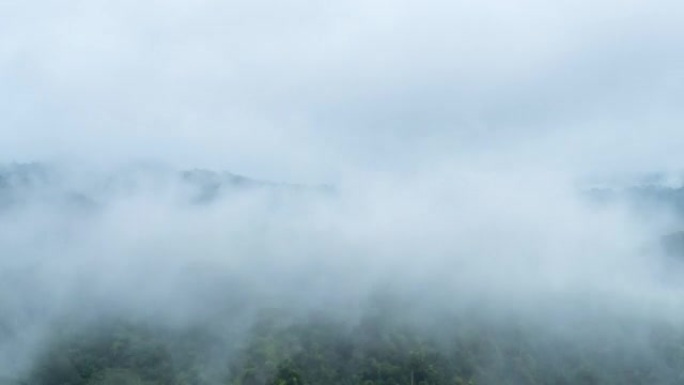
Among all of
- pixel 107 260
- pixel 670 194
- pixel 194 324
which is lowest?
pixel 194 324

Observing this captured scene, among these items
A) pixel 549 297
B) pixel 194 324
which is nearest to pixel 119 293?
pixel 194 324

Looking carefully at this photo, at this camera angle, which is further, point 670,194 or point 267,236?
point 670,194

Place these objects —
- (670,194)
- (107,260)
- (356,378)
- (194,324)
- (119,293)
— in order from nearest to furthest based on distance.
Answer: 1. (356,378)
2. (194,324)
3. (119,293)
4. (107,260)
5. (670,194)

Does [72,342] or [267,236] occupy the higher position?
[267,236]

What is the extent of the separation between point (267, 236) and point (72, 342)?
5158 centimetres

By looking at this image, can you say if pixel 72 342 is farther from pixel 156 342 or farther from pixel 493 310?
pixel 493 310

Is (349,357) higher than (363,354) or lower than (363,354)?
lower

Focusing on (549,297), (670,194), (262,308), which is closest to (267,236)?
(262,308)

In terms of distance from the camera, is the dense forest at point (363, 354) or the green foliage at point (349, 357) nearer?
the green foliage at point (349, 357)

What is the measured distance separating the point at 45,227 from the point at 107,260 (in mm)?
10924

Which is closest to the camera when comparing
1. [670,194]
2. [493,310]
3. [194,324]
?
[194,324]

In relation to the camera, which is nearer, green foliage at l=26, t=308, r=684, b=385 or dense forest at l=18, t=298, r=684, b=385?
green foliage at l=26, t=308, r=684, b=385

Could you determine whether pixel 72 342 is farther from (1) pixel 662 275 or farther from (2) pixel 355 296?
(1) pixel 662 275

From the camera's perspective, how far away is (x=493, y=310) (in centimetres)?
11031
